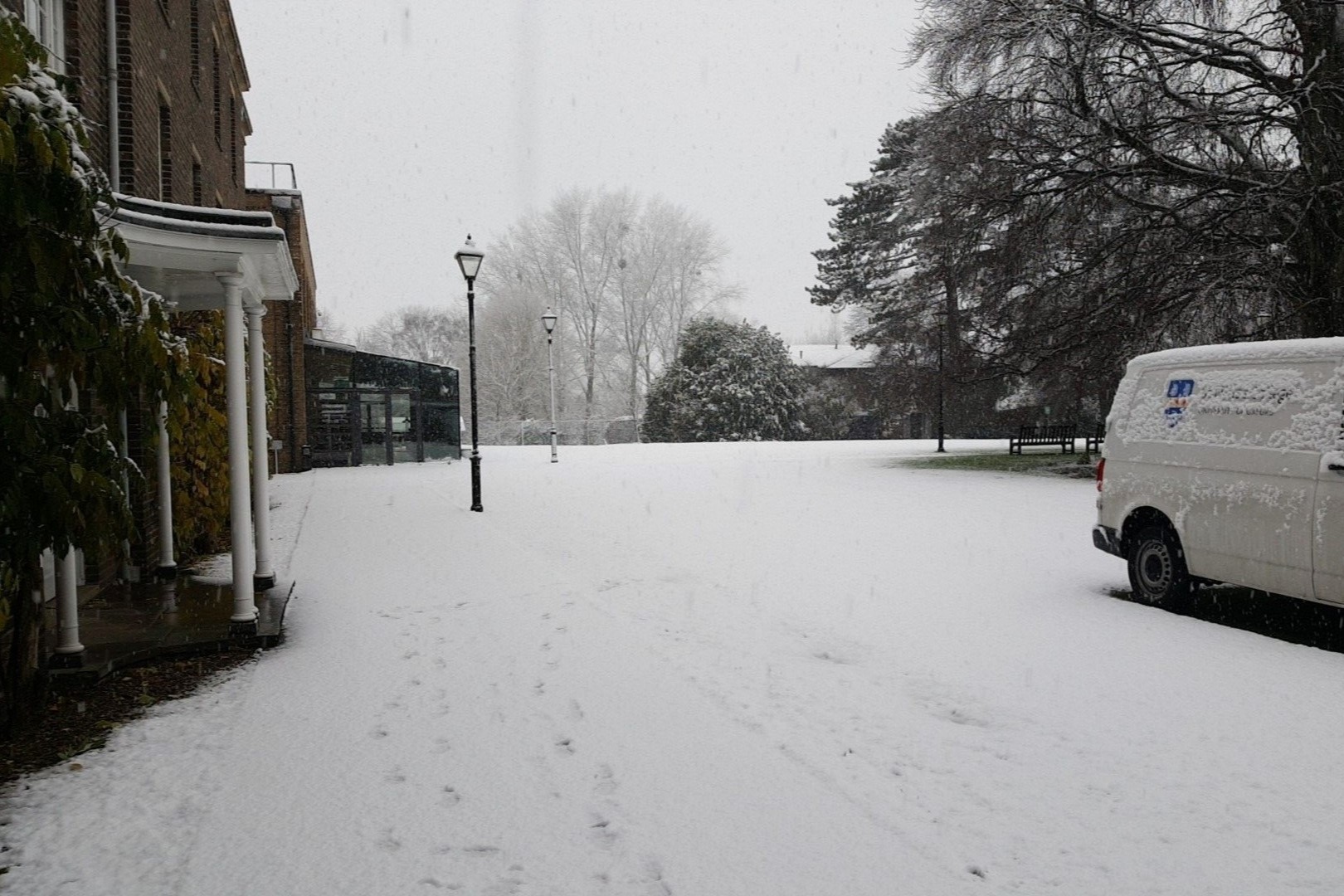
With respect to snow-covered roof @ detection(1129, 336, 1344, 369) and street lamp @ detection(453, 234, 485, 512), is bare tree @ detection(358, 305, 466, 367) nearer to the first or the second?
street lamp @ detection(453, 234, 485, 512)

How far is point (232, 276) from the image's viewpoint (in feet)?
20.6

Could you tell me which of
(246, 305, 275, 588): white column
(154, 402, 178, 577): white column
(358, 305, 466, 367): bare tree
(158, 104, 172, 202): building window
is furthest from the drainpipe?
(358, 305, 466, 367): bare tree

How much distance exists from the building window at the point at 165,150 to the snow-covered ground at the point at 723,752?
5.87 m

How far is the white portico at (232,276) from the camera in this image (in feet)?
18.7

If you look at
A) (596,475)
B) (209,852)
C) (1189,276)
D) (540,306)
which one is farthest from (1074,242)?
(540,306)

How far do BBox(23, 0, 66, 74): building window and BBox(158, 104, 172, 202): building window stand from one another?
3301 millimetres

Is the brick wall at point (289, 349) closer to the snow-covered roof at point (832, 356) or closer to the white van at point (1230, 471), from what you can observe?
the white van at point (1230, 471)

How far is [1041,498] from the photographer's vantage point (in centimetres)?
1569

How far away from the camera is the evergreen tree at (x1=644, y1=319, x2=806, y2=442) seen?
43125 mm

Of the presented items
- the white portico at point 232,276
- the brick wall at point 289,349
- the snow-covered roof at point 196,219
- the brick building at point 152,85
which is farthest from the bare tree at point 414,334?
the snow-covered roof at point 196,219

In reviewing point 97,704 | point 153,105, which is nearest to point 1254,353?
point 97,704

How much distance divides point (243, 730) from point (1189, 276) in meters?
16.9

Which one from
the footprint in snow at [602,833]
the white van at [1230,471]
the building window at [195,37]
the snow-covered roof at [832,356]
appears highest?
the building window at [195,37]

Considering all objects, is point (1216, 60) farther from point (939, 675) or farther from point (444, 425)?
point (444, 425)
